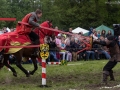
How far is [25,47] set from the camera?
40.6 feet

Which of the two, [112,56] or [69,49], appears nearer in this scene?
[112,56]

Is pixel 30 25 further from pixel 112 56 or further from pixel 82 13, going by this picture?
pixel 82 13

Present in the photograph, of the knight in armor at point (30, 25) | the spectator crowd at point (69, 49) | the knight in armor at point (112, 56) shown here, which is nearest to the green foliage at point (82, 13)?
the spectator crowd at point (69, 49)

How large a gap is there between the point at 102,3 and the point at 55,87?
35.5 meters

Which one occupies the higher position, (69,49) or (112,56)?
(112,56)

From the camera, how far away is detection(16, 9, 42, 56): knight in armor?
38.2 ft

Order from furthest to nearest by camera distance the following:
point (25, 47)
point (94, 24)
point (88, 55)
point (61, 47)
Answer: point (94, 24)
point (88, 55)
point (61, 47)
point (25, 47)

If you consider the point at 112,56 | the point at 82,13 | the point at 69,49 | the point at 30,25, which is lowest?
the point at 82,13

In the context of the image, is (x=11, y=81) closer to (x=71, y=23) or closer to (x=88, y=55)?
(x=88, y=55)

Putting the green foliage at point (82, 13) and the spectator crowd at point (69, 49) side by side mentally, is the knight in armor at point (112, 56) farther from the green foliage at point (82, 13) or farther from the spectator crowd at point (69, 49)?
the green foliage at point (82, 13)

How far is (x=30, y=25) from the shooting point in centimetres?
1188

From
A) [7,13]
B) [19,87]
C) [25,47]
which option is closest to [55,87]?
[19,87]

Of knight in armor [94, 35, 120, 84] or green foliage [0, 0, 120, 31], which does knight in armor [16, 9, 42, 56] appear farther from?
green foliage [0, 0, 120, 31]

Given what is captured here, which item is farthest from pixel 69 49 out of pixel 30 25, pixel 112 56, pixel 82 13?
pixel 82 13
